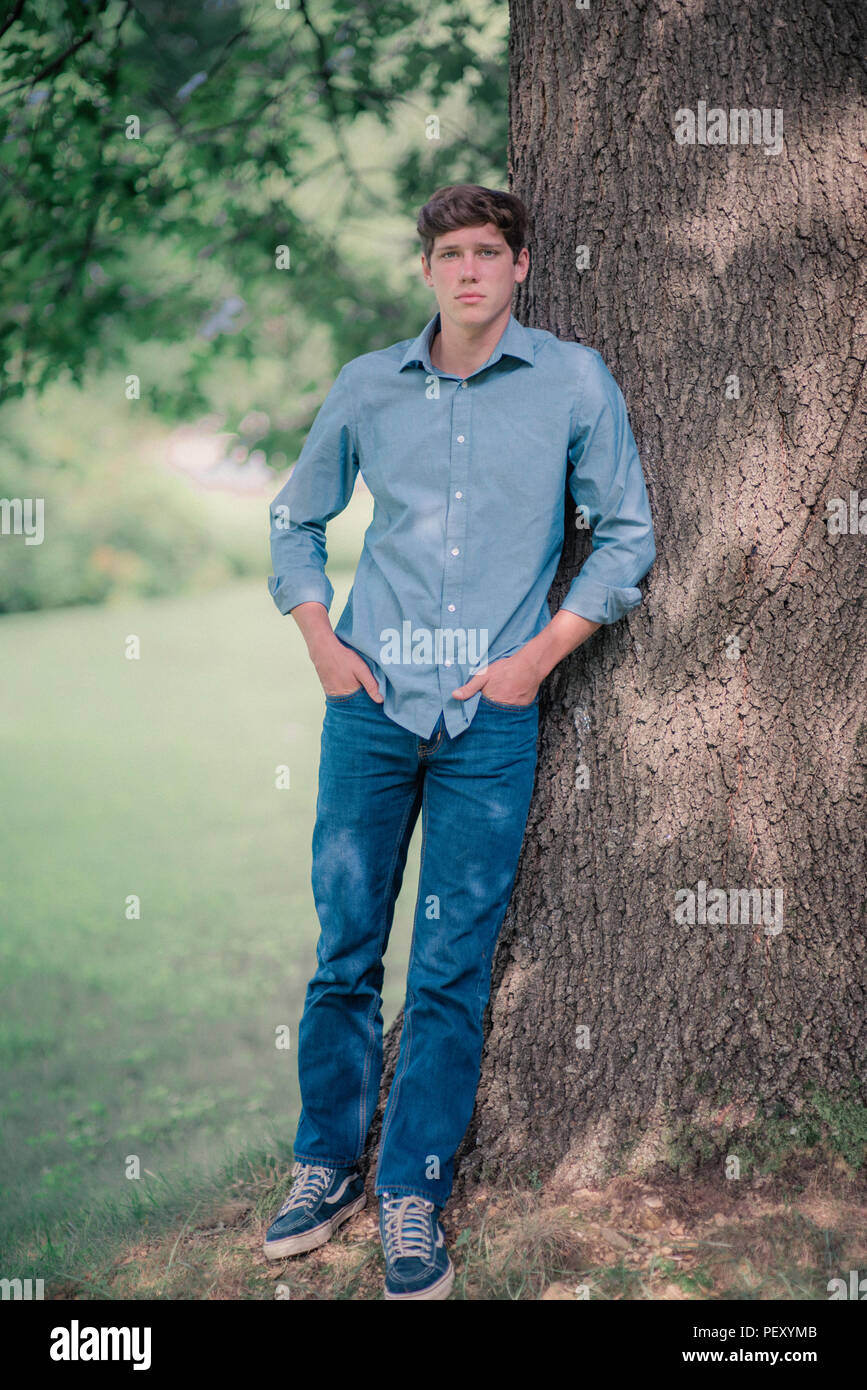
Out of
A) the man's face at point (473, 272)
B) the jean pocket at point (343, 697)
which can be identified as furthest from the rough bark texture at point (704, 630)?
the jean pocket at point (343, 697)

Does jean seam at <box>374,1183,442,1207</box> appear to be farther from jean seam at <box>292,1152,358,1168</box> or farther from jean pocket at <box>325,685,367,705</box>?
jean pocket at <box>325,685,367,705</box>

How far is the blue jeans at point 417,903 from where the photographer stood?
2256 millimetres

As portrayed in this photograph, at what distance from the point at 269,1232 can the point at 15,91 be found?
3.82m

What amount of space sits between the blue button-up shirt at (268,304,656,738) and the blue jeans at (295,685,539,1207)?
105mm

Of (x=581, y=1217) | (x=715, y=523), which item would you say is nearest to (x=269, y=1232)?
(x=581, y=1217)

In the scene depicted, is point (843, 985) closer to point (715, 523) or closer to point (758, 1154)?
point (758, 1154)

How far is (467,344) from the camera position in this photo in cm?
229

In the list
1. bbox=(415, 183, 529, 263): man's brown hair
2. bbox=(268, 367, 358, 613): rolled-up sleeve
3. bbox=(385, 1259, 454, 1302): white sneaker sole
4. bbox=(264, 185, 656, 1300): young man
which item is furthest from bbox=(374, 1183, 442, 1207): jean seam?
bbox=(415, 183, 529, 263): man's brown hair

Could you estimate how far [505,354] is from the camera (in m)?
2.26

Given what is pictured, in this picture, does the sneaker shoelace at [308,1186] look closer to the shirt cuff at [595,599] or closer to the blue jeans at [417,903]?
the blue jeans at [417,903]

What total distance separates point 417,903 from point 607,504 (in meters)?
0.94

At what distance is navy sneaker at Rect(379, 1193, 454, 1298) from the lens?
7.16 feet

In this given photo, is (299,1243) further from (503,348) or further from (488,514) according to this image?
(503,348)

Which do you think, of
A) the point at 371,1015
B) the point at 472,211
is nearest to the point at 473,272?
the point at 472,211
